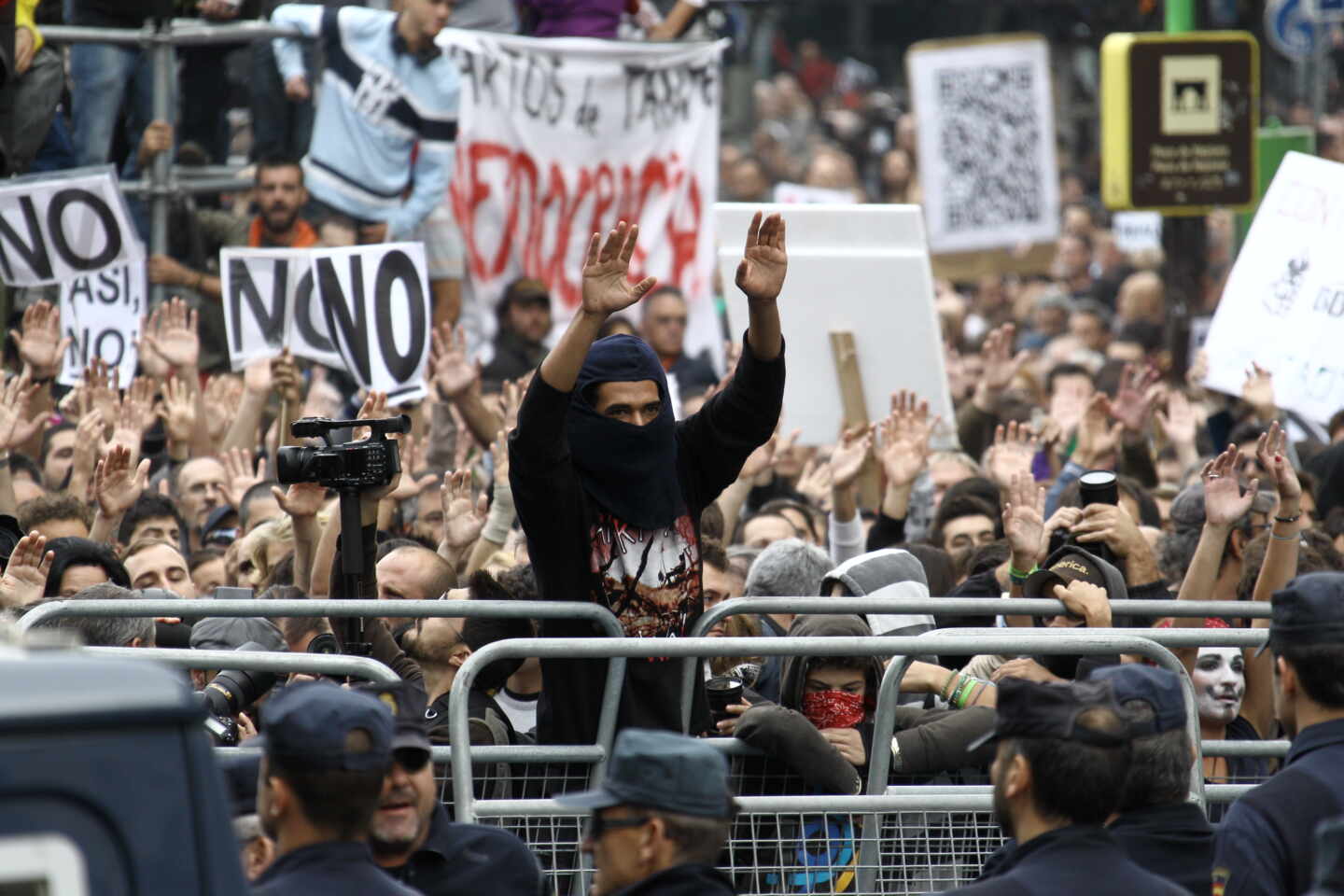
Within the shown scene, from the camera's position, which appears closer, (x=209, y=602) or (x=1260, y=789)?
(x=1260, y=789)

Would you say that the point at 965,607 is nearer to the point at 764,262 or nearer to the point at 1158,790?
the point at 764,262

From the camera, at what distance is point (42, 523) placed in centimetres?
694

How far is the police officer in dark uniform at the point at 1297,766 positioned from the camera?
389cm

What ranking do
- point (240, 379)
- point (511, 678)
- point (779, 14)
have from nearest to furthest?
point (511, 678) → point (240, 379) → point (779, 14)

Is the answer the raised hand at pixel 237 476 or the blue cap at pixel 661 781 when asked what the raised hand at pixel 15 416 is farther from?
the blue cap at pixel 661 781

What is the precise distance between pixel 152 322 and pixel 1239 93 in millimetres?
6830

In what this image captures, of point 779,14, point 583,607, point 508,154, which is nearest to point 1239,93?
point 508,154

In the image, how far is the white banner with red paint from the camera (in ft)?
38.3

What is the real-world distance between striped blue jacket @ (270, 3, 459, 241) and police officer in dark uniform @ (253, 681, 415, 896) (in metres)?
7.60

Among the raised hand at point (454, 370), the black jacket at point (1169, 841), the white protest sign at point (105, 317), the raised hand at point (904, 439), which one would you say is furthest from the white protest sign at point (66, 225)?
the black jacket at point (1169, 841)

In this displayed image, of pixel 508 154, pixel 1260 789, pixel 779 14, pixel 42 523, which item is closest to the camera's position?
pixel 1260 789

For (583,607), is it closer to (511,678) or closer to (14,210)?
(511,678)

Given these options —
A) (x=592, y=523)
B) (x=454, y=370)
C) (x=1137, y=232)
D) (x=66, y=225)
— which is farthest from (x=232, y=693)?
(x=1137, y=232)

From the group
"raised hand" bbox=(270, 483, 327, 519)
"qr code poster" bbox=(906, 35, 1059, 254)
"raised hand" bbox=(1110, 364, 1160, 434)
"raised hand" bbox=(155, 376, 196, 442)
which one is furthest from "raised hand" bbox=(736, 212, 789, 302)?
"qr code poster" bbox=(906, 35, 1059, 254)
